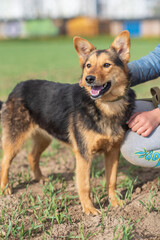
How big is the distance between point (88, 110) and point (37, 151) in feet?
4.46

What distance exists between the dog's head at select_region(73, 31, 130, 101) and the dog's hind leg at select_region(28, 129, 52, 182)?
1.25 m

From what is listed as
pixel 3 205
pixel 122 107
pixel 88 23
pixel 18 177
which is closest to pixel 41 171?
pixel 18 177

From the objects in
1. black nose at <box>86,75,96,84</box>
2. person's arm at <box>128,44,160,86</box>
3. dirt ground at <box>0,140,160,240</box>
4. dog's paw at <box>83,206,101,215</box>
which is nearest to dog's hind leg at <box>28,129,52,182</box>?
dirt ground at <box>0,140,160,240</box>

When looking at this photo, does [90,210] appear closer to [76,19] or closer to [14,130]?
[14,130]

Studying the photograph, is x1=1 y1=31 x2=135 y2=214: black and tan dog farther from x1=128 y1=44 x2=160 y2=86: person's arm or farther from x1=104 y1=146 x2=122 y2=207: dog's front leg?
x1=128 y1=44 x2=160 y2=86: person's arm

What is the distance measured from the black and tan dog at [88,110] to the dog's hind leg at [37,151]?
1.28 feet

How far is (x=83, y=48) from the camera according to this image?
365 cm

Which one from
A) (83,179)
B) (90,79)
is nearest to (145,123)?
(90,79)

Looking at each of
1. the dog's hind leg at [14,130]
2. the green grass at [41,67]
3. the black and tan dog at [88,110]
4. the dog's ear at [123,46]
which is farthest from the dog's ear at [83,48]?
the green grass at [41,67]

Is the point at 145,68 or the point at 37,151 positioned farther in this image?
the point at 37,151

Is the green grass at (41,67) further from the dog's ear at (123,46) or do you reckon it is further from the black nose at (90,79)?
the black nose at (90,79)

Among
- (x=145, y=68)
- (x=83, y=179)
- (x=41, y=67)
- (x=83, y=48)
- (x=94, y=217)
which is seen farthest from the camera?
(x=41, y=67)

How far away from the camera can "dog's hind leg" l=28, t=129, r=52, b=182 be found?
4379mm

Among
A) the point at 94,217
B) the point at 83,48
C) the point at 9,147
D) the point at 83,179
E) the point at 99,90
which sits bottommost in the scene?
the point at 94,217
